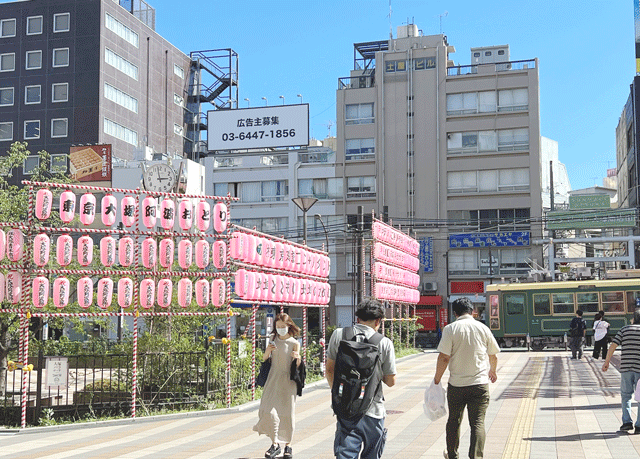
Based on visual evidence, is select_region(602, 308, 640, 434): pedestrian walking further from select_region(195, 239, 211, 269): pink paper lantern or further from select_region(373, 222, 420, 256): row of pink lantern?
select_region(373, 222, 420, 256): row of pink lantern

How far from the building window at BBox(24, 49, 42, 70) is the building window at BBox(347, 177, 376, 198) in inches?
1044

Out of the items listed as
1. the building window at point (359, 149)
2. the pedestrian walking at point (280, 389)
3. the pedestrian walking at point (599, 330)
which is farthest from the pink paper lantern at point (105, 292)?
the building window at point (359, 149)

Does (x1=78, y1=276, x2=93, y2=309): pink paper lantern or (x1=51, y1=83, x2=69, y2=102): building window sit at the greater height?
(x1=51, y1=83, x2=69, y2=102): building window

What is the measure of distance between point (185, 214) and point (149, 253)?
4.13 feet

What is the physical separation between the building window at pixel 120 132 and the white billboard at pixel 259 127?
6.95 meters

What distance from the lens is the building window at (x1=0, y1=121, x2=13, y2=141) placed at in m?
62.2

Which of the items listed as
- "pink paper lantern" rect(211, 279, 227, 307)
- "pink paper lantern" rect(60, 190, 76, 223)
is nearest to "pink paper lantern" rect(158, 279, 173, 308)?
"pink paper lantern" rect(211, 279, 227, 307)

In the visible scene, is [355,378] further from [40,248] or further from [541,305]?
[541,305]

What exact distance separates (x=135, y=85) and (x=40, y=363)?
2097 inches

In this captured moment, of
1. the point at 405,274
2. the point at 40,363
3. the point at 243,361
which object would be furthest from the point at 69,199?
the point at 405,274

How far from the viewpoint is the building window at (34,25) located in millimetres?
62531

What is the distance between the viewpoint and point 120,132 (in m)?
62.3

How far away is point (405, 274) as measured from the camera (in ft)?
122

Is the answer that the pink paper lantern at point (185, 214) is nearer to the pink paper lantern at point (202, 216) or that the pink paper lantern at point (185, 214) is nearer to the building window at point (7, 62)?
the pink paper lantern at point (202, 216)
